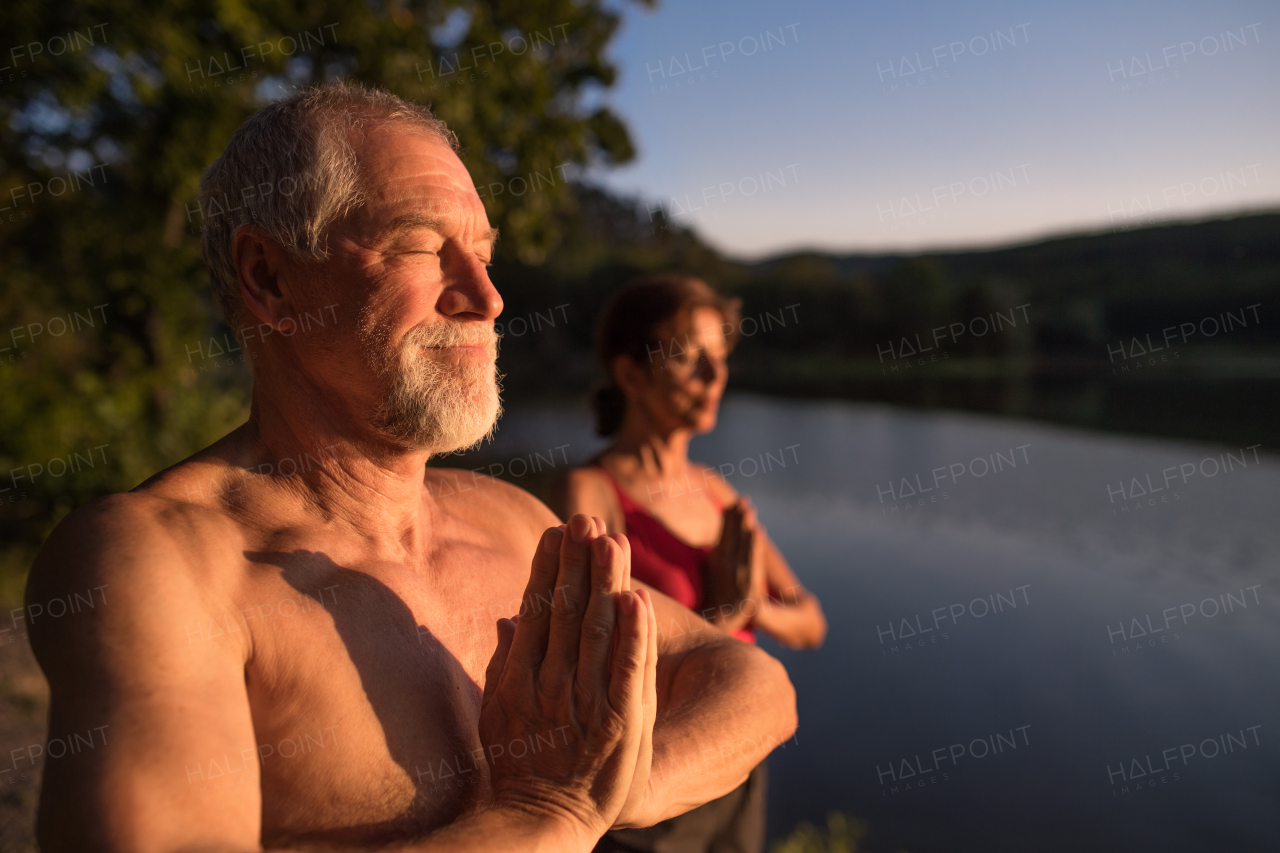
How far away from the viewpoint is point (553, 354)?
34031 mm

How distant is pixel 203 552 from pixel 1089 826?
8.06 metres

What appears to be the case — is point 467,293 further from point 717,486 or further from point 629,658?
point 717,486

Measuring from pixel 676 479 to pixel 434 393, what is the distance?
1.79m

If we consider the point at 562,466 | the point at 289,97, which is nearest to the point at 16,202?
the point at 289,97

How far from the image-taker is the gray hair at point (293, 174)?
56.1 inches

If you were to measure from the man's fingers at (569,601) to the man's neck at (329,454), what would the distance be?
48 cm

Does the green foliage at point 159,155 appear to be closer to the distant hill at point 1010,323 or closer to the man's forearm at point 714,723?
the distant hill at point 1010,323

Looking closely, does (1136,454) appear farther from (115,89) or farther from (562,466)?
(115,89)

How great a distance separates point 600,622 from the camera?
3.92ft

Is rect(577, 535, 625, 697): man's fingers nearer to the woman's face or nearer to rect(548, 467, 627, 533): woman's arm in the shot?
rect(548, 467, 627, 533): woman's arm

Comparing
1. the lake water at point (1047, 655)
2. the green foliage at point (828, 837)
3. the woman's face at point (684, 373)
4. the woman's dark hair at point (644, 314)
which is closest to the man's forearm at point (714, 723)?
the woman's face at point (684, 373)

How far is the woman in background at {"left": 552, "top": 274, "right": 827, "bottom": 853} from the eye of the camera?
8.96 feet

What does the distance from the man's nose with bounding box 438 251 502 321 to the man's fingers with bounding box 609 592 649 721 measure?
659 millimetres

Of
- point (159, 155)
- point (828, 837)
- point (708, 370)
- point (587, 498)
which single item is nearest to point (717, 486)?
point (708, 370)
